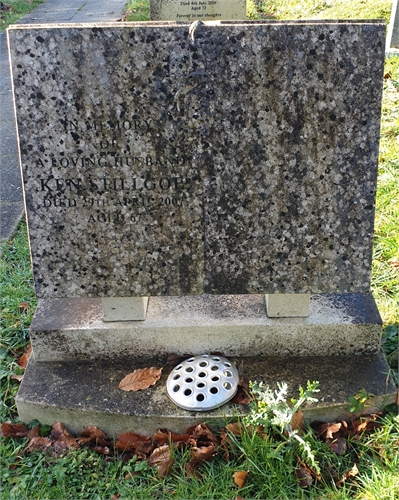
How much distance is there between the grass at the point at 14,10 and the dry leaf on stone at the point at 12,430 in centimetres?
952

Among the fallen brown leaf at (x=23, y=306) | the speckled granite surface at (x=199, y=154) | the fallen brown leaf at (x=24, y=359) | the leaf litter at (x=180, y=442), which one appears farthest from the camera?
the fallen brown leaf at (x=23, y=306)

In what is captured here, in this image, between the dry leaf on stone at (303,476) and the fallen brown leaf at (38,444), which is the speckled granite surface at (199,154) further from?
the dry leaf on stone at (303,476)

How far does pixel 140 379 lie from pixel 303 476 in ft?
2.60

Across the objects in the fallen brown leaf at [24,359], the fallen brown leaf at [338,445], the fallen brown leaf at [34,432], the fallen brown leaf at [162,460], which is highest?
the fallen brown leaf at [338,445]

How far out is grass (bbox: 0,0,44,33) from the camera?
10698 millimetres

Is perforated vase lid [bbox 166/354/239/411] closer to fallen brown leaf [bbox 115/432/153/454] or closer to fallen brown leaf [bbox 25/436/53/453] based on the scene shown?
fallen brown leaf [bbox 115/432/153/454]

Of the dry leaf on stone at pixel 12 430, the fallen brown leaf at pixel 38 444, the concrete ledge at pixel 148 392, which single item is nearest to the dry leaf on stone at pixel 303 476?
the concrete ledge at pixel 148 392

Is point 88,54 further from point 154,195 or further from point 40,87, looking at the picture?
point 154,195

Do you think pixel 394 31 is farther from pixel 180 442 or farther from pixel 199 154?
pixel 180 442

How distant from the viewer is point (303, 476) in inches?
82.7

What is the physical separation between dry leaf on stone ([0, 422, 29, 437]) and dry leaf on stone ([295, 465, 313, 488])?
115 cm

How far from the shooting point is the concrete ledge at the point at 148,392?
2316 millimetres

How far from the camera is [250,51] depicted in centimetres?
205

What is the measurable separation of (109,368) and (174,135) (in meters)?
1.09
